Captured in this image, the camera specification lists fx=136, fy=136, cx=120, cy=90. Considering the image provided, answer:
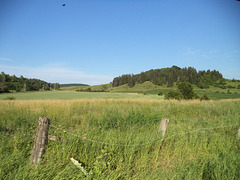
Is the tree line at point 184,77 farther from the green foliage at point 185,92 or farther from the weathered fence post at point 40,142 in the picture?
the weathered fence post at point 40,142

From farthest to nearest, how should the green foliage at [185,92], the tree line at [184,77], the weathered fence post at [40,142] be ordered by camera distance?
the tree line at [184,77] → the green foliage at [185,92] → the weathered fence post at [40,142]

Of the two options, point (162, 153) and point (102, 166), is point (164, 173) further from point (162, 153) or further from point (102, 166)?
point (102, 166)

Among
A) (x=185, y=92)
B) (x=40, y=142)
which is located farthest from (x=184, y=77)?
(x=40, y=142)

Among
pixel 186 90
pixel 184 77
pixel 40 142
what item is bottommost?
pixel 40 142

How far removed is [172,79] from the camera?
10931 centimetres

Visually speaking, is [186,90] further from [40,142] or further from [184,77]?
[184,77]

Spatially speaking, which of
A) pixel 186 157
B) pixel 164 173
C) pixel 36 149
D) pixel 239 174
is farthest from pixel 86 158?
pixel 239 174

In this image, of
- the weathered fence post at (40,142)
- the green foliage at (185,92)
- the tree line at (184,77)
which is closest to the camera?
the weathered fence post at (40,142)

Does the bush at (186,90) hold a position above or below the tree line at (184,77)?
below

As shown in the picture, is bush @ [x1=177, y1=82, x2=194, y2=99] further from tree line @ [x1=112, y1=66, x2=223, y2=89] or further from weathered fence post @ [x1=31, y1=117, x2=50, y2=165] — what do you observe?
tree line @ [x1=112, y1=66, x2=223, y2=89]

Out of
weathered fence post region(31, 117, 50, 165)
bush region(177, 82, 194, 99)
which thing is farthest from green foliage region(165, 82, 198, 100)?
weathered fence post region(31, 117, 50, 165)

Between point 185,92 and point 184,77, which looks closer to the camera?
Result: point 185,92

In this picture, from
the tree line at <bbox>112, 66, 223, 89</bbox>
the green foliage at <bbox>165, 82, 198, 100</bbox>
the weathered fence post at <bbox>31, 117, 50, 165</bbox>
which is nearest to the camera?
the weathered fence post at <bbox>31, 117, 50, 165</bbox>

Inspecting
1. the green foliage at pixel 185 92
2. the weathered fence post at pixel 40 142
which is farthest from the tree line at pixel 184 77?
the weathered fence post at pixel 40 142
